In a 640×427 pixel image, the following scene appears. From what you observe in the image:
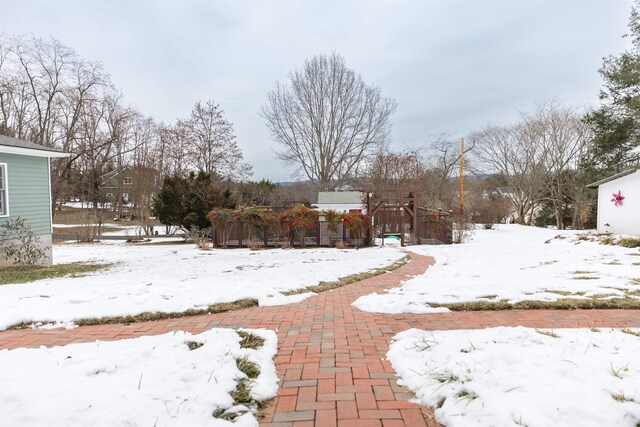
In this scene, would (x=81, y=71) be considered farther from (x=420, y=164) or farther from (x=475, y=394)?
(x=475, y=394)

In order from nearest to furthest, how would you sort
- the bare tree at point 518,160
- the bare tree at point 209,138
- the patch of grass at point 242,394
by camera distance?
the patch of grass at point 242,394, the bare tree at point 209,138, the bare tree at point 518,160

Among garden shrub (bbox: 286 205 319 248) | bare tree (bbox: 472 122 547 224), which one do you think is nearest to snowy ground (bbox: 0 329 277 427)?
garden shrub (bbox: 286 205 319 248)

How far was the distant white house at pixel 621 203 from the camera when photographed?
11625 mm

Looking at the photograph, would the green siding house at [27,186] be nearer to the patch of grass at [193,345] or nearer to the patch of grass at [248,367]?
the patch of grass at [193,345]

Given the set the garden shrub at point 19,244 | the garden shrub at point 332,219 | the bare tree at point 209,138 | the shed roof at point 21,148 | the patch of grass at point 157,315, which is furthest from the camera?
the bare tree at point 209,138

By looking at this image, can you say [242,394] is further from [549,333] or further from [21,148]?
[21,148]

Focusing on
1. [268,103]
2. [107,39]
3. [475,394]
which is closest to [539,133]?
[268,103]

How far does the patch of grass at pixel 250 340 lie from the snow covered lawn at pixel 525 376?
3.67 feet

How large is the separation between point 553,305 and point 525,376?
2477 mm

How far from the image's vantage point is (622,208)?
12430mm

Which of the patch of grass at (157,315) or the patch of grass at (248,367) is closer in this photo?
the patch of grass at (248,367)

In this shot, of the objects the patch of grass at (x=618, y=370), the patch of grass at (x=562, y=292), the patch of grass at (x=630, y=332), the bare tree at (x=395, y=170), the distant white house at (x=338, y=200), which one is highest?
the bare tree at (x=395, y=170)

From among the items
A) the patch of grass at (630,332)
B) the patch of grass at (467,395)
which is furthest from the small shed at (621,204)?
the patch of grass at (467,395)

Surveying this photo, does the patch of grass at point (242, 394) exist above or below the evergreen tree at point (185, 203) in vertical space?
below
